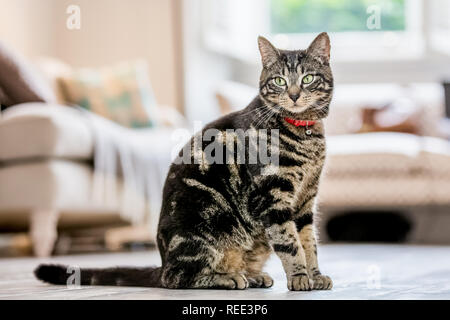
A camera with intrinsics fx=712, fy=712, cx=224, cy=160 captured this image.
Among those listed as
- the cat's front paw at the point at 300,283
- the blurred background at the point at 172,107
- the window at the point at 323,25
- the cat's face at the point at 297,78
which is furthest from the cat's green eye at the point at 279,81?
the window at the point at 323,25

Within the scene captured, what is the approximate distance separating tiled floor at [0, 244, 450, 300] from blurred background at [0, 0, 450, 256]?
1.26 feet

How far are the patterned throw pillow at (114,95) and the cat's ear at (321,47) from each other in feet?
6.94

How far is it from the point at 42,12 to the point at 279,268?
9.27ft

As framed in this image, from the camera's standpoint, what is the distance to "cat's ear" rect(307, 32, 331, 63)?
130cm

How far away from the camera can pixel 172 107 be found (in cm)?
423

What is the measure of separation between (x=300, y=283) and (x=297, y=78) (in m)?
0.38

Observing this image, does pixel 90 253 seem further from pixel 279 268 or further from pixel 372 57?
pixel 372 57

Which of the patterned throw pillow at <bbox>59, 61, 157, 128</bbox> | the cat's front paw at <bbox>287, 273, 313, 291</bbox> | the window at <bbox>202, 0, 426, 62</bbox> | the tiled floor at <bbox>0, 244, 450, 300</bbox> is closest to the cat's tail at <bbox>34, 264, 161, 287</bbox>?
the tiled floor at <bbox>0, 244, 450, 300</bbox>

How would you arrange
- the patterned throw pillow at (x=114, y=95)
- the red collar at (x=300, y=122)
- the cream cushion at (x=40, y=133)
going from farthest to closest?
1. the patterned throw pillow at (x=114, y=95)
2. the cream cushion at (x=40, y=133)
3. the red collar at (x=300, y=122)

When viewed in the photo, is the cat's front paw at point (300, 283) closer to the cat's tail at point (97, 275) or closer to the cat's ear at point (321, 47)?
the cat's tail at point (97, 275)

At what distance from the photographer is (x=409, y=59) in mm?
4125

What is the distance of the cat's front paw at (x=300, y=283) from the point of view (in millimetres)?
1296
